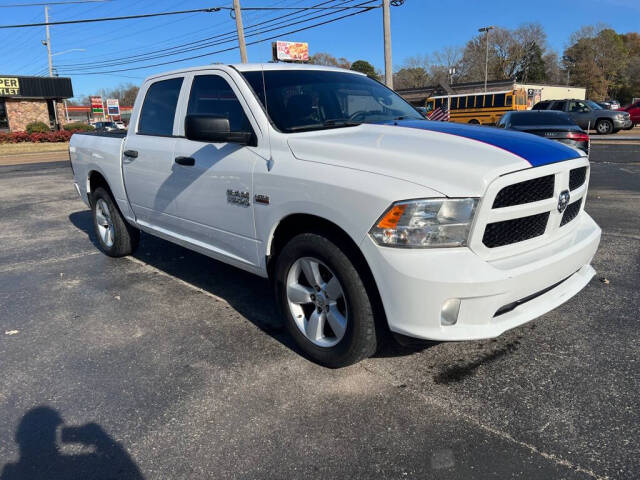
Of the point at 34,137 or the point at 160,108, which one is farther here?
the point at 34,137

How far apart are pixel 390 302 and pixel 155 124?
301 centimetres

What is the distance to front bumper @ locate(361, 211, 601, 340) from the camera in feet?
8.05

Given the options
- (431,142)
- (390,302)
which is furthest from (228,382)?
(431,142)

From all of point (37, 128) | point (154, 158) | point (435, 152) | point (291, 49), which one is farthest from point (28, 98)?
point (435, 152)

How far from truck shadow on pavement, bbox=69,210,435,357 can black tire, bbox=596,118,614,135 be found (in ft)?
82.3

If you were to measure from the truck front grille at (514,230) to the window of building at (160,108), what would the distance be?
Result: 284 cm

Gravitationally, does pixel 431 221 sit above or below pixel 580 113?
below

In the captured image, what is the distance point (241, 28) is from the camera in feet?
73.4

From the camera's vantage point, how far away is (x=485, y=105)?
32.5 meters

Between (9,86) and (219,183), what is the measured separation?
144 ft

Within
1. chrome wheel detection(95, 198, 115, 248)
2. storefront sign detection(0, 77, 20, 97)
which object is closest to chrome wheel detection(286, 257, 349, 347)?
chrome wheel detection(95, 198, 115, 248)

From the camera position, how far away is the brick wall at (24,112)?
39.8 metres

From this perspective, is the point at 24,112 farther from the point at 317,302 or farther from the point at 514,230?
the point at 514,230

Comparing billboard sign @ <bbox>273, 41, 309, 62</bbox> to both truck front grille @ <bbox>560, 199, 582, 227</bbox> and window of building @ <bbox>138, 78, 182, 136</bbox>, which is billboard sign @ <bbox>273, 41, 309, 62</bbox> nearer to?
window of building @ <bbox>138, 78, 182, 136</bbox>
